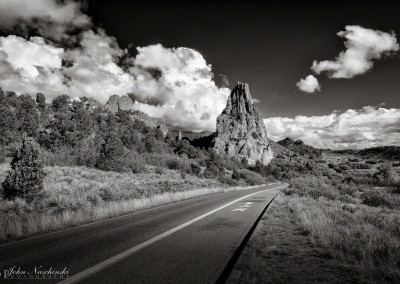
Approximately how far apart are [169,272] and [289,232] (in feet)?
17.4

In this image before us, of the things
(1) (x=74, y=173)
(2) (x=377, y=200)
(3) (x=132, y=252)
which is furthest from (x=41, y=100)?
(3) (x=132, y=252)

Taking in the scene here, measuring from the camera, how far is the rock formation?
139125mm

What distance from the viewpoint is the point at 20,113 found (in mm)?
54750

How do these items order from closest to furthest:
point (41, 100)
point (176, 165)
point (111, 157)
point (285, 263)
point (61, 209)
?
point (285, 263) < point (61, 209) < point (111, 157) < point (176, 165) < point (41, 100)

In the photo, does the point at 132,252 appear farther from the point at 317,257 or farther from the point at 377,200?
the point at 377,200

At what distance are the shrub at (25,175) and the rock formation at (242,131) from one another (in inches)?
4667

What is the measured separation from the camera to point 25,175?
15.8m

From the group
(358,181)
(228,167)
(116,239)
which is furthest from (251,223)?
(228,167)

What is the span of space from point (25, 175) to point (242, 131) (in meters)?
143

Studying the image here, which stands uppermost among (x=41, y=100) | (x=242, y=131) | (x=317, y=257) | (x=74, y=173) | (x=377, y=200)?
(x=242, y=131)

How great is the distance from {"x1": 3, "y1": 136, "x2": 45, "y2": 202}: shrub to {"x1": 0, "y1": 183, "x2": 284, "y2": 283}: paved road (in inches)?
351

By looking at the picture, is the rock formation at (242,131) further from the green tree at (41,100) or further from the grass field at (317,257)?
the grass field at (317,257)

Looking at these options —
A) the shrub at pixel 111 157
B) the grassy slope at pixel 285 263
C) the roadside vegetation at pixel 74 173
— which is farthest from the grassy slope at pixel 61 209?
the shrub at pixel 111 157

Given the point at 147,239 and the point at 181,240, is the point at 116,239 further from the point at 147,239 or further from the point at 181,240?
the point at 181,240
